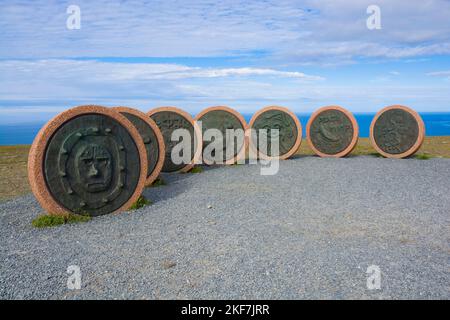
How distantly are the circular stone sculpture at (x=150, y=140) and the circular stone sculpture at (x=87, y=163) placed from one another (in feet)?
6.04

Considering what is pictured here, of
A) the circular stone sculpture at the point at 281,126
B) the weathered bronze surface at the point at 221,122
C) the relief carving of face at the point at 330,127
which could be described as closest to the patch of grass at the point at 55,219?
the weathered bronze surface at the point at 221,122

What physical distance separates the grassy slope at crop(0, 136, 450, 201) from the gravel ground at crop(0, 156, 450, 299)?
1.16 meters

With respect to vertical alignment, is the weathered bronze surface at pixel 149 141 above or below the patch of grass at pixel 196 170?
above

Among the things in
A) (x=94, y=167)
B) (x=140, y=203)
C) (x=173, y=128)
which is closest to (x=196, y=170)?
(x=173, y=128)

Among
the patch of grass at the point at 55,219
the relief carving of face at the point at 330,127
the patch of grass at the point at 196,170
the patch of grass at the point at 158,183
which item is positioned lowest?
the patch of grass at the point at 55,219

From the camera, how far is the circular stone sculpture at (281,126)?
13.8 m

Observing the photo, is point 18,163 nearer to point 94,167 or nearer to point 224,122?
point 224,122

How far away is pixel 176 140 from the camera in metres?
11.5

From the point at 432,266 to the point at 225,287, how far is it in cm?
254

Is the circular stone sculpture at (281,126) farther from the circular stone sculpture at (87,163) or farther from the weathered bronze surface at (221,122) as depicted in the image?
the circular stone sculpture at (87,163)

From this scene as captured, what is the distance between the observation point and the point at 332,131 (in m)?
14.0

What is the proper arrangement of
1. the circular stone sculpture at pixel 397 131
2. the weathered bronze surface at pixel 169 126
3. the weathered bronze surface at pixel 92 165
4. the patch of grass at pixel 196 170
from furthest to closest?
the circular stone sculpture at pixel 397 131
the patch of grass at pixel 196 170
the weathered bronze surface at pixel 169 126
the weathered bronze surface at pixel 92 165

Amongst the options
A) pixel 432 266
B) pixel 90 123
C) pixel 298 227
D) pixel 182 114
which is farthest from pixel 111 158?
pixel 432 266
